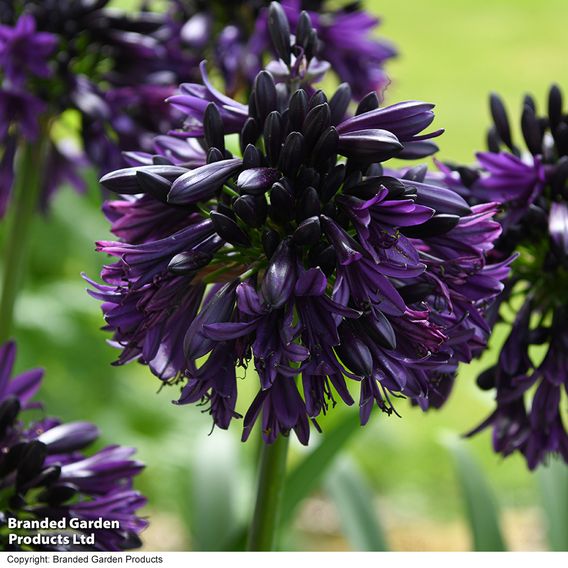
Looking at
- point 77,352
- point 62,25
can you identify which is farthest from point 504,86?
point 62,25

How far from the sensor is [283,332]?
5.40 feet

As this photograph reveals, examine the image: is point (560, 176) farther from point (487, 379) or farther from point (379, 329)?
point (379, 329)

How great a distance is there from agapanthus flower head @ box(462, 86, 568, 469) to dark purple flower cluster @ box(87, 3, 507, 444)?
14.9 inches

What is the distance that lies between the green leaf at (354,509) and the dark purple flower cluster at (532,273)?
961 mm

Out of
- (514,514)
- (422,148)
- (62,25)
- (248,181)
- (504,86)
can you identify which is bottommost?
(514,514)

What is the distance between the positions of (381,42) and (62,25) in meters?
1.12

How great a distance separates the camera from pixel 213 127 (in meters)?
1.80

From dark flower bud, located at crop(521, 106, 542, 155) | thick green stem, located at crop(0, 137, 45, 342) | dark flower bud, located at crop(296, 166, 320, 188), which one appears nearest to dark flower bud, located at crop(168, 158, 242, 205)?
dark flower bud, located at crop(296, 166, 320, 188)

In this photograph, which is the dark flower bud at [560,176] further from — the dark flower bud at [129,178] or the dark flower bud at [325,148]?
the dark flower bud at [129,178]

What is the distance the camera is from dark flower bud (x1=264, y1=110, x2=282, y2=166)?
5.74 ft

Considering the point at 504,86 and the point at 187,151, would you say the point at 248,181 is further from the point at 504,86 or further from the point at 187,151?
the point at 504,86

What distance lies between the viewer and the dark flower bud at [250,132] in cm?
182

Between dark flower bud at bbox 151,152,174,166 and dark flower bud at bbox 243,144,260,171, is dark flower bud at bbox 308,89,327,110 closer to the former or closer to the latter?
dark flower bud at bbox 243,144,260,171

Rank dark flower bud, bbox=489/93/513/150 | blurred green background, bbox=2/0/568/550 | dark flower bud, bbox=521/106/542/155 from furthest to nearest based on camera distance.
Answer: blurred green background, bbox=2/0/568/550, dark flower bud, bbox=489/93/513/150, dark flower bud, bbox=521/106/542/155
